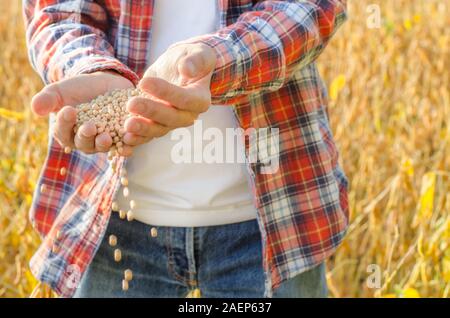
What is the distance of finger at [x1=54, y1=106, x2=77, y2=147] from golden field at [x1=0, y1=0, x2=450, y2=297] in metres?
0.59

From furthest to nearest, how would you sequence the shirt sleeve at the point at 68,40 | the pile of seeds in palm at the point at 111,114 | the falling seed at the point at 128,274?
the falling seed at the point at 128,274, the shirt sleeve at the point at 68,40, the pile of seeds in palm at the point at 111,114

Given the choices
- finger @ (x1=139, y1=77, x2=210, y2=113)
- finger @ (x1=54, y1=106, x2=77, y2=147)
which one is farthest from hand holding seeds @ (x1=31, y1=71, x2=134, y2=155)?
finger @ (x1=139, y1=77, x2=210, y2=113)

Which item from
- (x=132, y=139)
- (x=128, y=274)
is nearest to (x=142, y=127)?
(x=132, y=139)

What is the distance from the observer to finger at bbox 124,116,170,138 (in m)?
1.11

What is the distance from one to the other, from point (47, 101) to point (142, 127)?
143mm

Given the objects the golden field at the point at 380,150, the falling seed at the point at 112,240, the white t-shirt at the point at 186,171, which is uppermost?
the white t-shirt at the point at 186,171

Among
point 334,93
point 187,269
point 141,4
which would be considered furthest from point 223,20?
point 334,93

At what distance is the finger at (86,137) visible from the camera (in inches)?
44.5

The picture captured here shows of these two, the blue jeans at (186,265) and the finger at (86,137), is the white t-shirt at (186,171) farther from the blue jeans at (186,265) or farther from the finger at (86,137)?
the finger at (86,137)

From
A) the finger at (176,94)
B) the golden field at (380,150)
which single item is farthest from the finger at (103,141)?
the golden field at (380,150)

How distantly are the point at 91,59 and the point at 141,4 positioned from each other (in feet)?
0.52

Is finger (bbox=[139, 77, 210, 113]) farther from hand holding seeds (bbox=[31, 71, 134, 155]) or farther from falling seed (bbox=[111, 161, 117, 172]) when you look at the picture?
falling seed (bbox=[111, 161, 117, 172])

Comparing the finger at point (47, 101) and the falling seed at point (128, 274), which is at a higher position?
the finger at point (47, 101)

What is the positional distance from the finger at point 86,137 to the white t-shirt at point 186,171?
0.23m
